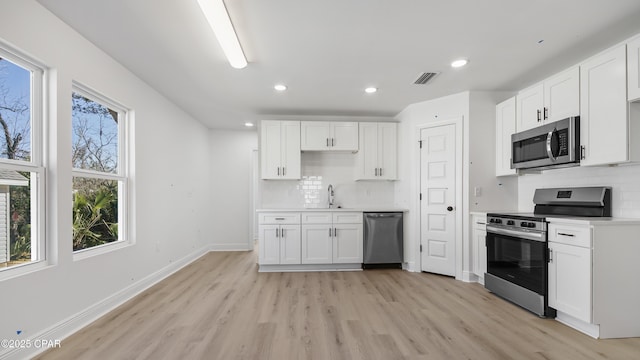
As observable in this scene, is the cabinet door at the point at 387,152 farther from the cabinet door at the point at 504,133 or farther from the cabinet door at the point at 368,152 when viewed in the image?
the cabinet door at the point at 504,133

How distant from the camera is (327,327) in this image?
8.38 ft

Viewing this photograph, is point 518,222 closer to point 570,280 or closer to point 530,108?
point 570,280

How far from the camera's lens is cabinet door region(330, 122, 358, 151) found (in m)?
4.77

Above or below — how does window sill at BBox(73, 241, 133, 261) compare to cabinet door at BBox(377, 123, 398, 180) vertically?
below

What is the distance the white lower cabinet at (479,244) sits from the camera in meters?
3.60

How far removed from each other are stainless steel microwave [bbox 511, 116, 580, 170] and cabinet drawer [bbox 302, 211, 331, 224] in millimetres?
2533

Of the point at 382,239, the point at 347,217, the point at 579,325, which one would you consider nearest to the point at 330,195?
the point at 347,217

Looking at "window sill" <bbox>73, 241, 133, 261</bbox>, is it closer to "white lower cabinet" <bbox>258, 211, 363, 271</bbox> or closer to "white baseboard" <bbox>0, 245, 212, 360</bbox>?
"white baseboard" <bbox>0, 245, 212, 360</bbox>

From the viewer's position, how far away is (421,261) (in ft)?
14.2

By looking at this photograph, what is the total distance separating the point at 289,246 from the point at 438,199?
7.46 ft

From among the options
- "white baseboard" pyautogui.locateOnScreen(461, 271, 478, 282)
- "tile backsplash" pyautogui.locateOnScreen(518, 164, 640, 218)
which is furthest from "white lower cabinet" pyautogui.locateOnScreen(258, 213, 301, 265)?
"tile backsplash" pyautogui.locateOnScreen(518, 164, 640, 218)

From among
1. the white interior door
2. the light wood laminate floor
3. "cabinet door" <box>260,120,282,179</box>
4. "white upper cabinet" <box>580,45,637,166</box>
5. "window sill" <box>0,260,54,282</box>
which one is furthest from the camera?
"cabinet door" <box>260,120,282,179</box>

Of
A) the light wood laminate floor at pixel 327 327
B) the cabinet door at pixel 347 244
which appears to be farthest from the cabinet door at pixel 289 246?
the light wood laminate floor at pixel 327 327

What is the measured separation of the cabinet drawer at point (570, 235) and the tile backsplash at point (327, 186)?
261cm
